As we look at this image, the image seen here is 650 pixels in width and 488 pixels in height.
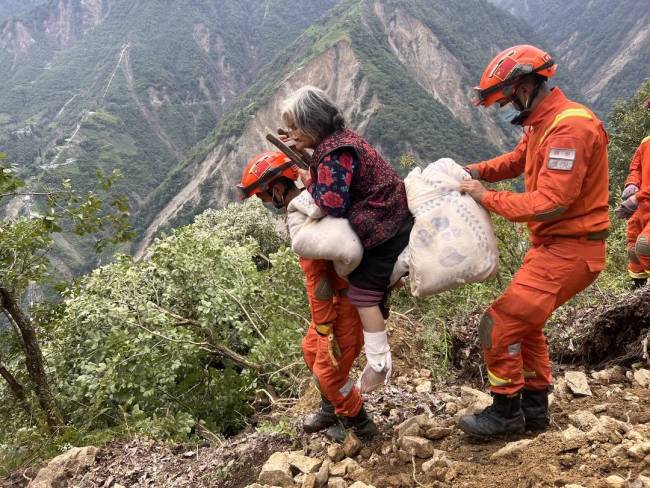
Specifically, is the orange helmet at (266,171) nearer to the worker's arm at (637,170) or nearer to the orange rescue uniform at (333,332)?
the orange rescue uniform at (333,332)

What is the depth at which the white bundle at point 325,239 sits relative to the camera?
99.5 inches

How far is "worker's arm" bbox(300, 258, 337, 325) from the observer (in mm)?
2777

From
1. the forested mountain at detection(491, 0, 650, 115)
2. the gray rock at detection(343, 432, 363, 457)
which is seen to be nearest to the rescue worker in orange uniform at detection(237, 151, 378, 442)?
the gray rock at detection(343, 432, 363, 457)

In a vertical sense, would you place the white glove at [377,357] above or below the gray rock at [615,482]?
above

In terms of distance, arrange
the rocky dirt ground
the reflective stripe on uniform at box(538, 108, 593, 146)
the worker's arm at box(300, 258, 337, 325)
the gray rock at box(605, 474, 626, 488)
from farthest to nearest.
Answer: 1. the worker's arm at box(300, 258, 337, 325)
2. the reflective stripe on uniform at box(538, 108, 593, 146)
3. the rocky dirt ground
4. the gray rock at box(605, 474, 626, 488)

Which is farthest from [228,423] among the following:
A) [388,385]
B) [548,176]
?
[548,176]

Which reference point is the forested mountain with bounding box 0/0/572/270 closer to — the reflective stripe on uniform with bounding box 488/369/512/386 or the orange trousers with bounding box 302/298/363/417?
the orange trousers with bounding box 302/298/363/417

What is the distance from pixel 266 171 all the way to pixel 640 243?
318cm

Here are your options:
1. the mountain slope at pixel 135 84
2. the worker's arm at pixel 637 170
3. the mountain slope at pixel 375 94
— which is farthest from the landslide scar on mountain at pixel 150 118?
the worker's arm at pixel 637 170

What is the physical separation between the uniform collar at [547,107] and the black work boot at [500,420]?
54.5 inches

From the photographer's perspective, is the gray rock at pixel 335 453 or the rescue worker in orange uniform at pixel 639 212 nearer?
the gray rock at pixel 335 453

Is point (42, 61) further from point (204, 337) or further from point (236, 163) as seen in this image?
point (204, 337)

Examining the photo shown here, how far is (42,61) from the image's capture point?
615 ft

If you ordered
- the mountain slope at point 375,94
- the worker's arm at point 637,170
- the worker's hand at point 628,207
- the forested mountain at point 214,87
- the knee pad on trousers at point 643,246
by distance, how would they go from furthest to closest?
the forested mountain at point 214,87
the mountain slope at point 375,94
the worker's arm at point 637,170
the worker's hand at point 628,207
the knee pad on trousers at point 643,246
